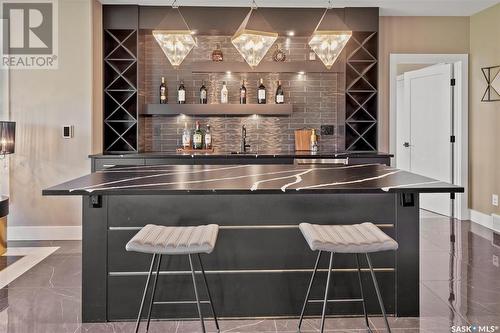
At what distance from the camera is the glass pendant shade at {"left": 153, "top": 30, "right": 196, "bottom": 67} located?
3369 millimetres

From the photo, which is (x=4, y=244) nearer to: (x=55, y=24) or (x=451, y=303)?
(x=55, y=24)

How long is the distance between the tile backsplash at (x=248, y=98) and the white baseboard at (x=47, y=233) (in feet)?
4.39

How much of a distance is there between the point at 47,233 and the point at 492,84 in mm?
5499

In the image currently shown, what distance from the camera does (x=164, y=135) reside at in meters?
5.58

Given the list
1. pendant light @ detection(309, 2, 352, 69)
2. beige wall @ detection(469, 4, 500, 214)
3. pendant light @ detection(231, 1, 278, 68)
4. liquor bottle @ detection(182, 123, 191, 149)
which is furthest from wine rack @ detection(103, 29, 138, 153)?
beige wall @ detection(469, 4, 500, 214)

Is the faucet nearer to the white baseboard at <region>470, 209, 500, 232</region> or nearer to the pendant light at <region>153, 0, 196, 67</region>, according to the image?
the pendant light at <region>153, 0, 196, 67</region>

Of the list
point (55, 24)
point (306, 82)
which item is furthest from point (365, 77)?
point (55, 24)

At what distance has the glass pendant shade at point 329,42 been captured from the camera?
340 centimetres

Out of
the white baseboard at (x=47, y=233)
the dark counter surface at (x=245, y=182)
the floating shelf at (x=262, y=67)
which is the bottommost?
the white baseboard at (x=47, y=233)

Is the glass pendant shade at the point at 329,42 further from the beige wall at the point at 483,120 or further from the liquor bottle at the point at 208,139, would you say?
the beige wall at the point at 483,120

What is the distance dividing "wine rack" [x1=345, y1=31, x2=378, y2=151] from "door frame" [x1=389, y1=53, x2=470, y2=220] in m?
0.40

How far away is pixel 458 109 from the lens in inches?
227

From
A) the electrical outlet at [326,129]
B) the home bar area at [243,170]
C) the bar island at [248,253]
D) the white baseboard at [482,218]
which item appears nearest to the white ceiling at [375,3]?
the home bar area at [243,170]

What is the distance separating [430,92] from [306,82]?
6.64 feet
